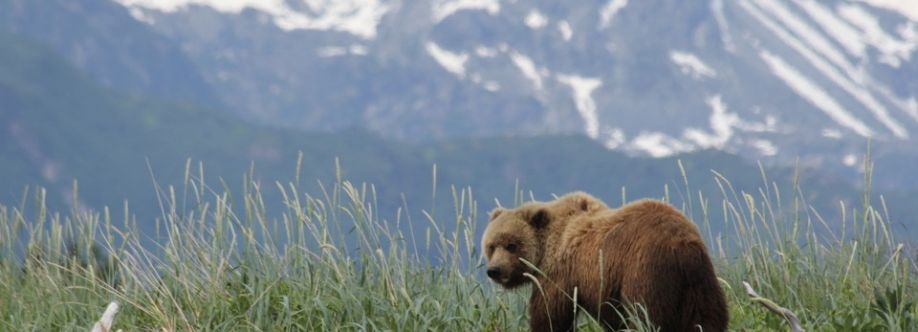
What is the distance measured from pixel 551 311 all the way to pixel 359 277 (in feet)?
5.64

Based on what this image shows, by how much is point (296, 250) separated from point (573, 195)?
1.84 meters

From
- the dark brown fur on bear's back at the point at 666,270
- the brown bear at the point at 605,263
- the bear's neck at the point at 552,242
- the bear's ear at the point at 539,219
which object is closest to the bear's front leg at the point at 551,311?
the brown bear at the point at 605,263

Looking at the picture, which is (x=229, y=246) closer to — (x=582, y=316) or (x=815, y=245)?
(x=582, y=316)

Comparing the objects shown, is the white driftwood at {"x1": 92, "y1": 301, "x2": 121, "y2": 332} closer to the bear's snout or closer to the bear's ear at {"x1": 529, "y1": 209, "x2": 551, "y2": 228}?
the bear's snout

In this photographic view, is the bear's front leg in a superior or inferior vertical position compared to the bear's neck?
inferior

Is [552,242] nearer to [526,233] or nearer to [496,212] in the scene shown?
[526,233]

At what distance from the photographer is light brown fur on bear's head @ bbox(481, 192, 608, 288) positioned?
6.33 meters

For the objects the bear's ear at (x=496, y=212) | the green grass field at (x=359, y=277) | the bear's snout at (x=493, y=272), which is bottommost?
the green grass field at (x=359, y=277)

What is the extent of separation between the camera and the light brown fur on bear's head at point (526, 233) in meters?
6.33

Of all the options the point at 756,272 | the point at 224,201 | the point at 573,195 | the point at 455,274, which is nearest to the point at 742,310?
the point at 756,272

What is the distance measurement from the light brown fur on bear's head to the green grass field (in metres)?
0.46

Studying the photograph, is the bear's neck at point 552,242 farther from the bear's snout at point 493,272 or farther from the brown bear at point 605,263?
the bear's snout at point 493,272

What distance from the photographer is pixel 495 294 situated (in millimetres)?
7410

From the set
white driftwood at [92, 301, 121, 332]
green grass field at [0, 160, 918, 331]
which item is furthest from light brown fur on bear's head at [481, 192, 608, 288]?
white driftwood at [92, 301, 121, 332]
